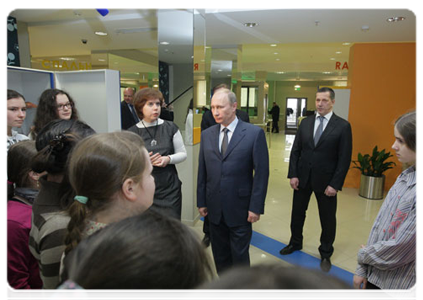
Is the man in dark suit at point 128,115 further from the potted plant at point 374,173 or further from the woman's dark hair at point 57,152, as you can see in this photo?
the potted plant at point 374,173

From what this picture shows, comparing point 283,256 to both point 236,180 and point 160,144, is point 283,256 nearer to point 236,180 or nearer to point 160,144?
point 236,180

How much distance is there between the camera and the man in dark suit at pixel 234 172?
7.58 feet

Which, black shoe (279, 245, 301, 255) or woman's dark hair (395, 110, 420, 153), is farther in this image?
black shoe (279, 245, 301, 255)

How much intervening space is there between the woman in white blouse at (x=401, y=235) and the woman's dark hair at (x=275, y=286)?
111 cm

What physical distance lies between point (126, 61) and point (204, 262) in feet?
32.0

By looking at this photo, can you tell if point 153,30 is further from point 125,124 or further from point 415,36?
point 415,36

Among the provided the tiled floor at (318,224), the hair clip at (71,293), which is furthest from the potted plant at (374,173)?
the hair clip at (71,293)

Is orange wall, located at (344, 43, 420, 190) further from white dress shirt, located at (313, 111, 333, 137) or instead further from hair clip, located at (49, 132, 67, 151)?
hair clip, located at (49, 132, 67, 151)

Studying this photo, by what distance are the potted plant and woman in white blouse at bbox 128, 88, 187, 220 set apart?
3.96m

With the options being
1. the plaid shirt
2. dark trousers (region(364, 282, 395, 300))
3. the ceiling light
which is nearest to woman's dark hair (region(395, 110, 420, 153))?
the plaid shirt

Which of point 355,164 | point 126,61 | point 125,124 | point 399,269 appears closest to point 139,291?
point 399,269

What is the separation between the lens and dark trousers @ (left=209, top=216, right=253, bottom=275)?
2418mm

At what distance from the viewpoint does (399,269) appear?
145cm

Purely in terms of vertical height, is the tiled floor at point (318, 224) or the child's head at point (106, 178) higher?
the child's head at point (106, 178)
